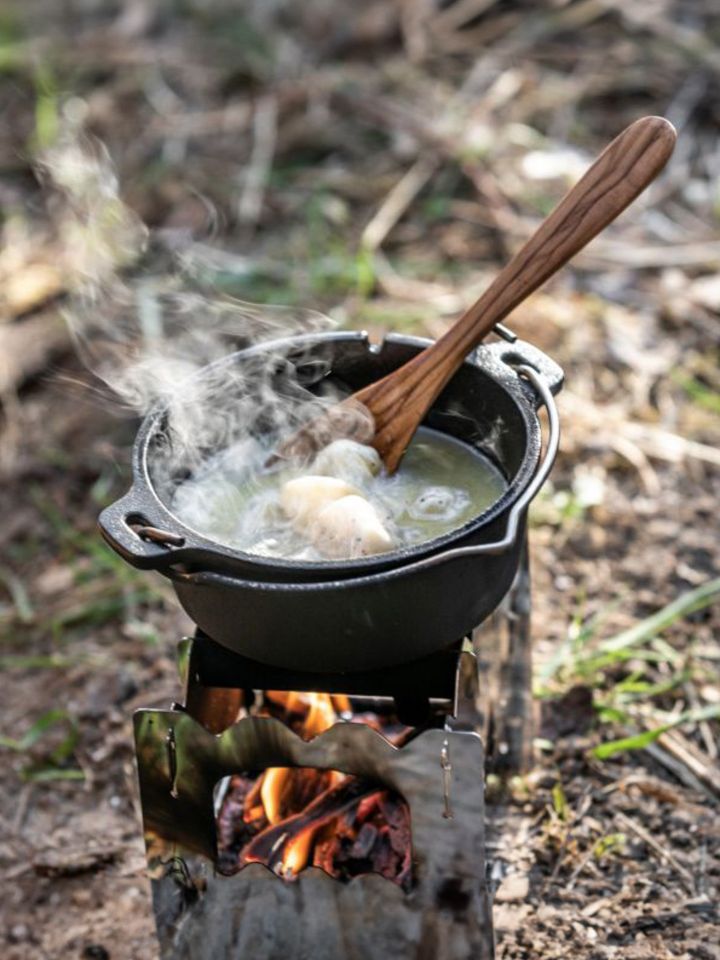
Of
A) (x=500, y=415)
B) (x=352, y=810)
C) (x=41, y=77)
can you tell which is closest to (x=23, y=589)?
(x=352, y=810)

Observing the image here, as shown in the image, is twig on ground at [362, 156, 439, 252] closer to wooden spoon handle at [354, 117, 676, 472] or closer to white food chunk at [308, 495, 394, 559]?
wooden spoon handle at [354, 117, 676, 472]

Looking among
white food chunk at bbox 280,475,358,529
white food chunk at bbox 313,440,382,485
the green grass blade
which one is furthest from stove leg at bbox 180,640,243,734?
the green grass blade

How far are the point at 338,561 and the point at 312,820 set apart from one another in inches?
32.0

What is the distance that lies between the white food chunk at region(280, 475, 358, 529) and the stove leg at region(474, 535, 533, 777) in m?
0.75

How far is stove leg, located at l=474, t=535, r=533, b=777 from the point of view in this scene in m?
2.84

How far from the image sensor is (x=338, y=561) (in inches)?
75.4

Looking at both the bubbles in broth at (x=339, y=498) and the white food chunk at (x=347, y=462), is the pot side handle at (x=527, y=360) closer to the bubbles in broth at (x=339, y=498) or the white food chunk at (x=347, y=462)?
the bubbles in broth at (x=339, y=498)

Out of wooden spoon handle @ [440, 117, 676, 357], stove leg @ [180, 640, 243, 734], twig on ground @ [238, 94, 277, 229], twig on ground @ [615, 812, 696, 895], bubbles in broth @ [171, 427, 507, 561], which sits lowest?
twig on ground @ [615, 812, 696, 895]

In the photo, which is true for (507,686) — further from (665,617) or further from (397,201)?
(397,201)

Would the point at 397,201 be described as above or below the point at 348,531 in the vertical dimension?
below

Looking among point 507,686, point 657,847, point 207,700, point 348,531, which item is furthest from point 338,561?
point 657,847

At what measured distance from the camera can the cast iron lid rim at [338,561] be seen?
1903mm

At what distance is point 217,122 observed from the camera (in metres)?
6.26

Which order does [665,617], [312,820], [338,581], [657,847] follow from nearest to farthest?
1. [338,581]
2. [312,820]
3. [657,847]
4. [665,617]
